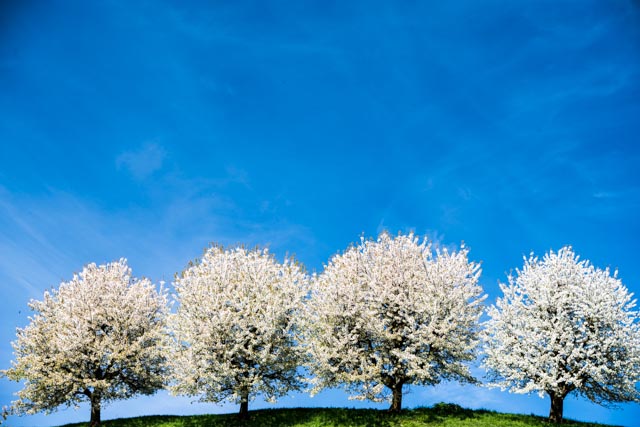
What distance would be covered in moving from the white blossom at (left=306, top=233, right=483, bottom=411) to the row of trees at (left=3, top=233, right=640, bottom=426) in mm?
96

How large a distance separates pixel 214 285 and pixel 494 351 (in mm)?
20373

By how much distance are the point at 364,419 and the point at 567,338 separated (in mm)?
14465

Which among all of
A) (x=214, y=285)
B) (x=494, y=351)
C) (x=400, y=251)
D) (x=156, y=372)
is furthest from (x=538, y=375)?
(x=156, y=372)

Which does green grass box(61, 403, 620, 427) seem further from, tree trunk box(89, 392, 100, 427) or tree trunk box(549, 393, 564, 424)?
tree trunk box(89, 392, 100, 427)

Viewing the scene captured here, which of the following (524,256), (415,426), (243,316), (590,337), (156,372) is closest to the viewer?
(415,426)

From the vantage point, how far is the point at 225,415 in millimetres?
37656

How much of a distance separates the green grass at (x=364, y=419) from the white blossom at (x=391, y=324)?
67.3 inches

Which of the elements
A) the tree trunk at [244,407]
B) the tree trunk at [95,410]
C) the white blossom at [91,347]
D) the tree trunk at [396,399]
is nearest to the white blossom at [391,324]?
the tree trunk at [396,399]

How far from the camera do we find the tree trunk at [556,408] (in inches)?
1330

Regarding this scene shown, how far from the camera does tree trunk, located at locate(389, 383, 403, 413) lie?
3438cm

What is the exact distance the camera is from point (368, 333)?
34750 millimetres

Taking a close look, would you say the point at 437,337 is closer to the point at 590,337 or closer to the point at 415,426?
the point at 415,426

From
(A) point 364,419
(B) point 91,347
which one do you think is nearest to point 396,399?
(A) point 364,419

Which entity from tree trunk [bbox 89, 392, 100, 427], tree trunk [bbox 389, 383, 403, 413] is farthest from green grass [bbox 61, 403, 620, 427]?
tree trunk [bbox 89, 392, 100, 427]
